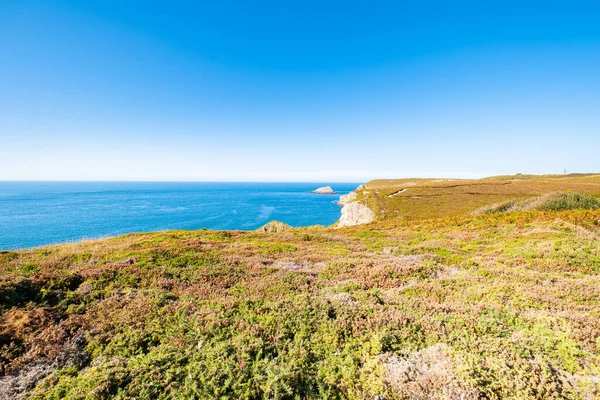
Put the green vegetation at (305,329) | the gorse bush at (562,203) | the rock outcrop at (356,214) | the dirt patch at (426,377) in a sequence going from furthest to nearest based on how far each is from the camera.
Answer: the rock outcrop at (356,214) → the gorse bush at (562,203) → the green vegetation at (305,329) → the dirt patch at (426,377)

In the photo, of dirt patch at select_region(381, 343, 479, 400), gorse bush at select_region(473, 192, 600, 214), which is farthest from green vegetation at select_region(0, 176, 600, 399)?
gorse bush at select_region(473, 192, 600, 214)

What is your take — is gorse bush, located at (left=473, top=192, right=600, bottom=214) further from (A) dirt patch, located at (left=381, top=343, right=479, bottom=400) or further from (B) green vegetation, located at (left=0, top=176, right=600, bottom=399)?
(A) dirt patch, located at (left=381, top=343, right=479, bottom=400)

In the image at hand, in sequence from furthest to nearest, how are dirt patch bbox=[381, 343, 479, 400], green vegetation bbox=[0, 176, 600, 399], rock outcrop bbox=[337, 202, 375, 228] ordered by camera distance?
rock outcrop bbox=[337, 202, 375, 228], green vegetation bbox=[0, 176, 600, 399], dirt patch bbox=[381, 343, 479, 400]

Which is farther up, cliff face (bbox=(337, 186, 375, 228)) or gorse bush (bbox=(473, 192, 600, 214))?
gorse bush (bbox=(473, 192, 600, 214))

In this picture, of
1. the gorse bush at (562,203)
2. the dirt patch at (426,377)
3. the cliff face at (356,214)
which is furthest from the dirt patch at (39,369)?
the cliff face at (356,214)

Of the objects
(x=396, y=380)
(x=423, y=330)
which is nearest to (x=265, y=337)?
→ (x=396, y=380)

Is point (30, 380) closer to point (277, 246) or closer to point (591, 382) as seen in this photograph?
point (591, 382)

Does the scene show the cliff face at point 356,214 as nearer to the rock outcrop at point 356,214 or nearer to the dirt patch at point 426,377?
the rock outcrop at point 356,214

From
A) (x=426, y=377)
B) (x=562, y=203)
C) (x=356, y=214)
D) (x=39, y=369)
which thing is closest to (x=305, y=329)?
(x=426, y=377)

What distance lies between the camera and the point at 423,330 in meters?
7.50

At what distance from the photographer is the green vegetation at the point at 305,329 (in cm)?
548

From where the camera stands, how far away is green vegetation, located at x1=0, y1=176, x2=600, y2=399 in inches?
216

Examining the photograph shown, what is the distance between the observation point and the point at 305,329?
25.1ft

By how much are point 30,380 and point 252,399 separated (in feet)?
17.1
